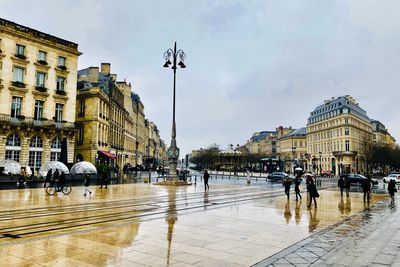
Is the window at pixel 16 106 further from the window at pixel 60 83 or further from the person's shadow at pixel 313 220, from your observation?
the person's shadow at pixel 313 220

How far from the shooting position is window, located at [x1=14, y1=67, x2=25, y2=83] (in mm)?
38188

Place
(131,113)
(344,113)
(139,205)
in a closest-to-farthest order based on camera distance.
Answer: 1. (139,205)
2. (131,113)
3. (344,113)

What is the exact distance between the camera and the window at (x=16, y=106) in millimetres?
37719

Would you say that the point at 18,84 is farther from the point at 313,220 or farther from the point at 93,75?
the point at 313,220

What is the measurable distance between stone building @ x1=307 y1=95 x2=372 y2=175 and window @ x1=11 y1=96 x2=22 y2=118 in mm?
67467

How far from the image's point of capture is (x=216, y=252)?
7445 mm

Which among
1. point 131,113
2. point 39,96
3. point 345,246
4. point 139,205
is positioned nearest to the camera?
point 345,246

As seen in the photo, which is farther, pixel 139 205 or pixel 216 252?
pixel 139 205

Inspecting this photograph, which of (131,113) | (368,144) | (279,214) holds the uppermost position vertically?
(131,113)

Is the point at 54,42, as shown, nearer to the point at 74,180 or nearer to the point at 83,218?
the point at 74,180

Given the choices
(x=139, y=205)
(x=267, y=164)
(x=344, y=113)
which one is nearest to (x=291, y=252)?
(x=139, y=205)

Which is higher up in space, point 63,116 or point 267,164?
point 63,116

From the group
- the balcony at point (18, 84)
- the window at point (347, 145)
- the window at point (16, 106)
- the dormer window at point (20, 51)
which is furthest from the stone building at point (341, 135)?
the dormer window at point (20, 51)

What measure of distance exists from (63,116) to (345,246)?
40909mm
